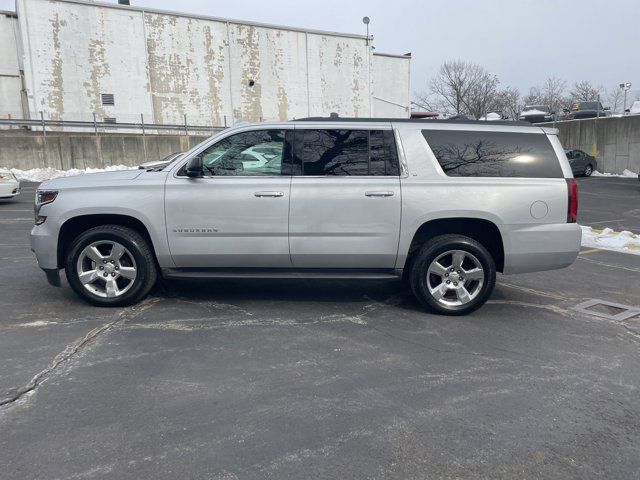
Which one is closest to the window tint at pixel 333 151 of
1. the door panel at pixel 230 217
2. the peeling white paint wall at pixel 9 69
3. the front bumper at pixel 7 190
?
the door panel at pixel 230 217

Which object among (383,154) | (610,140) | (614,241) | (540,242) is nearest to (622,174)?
(610,140)

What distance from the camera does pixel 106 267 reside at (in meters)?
5.14

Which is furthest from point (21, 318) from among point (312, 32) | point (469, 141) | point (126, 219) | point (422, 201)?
point (312, 32)

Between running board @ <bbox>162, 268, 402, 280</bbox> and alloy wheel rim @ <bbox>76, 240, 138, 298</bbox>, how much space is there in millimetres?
380

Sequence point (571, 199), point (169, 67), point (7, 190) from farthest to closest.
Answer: point (169, 67) → point (7, 190) → point (571, 199)

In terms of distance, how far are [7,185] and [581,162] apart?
25.3 metres

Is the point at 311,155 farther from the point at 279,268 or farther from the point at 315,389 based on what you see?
the point at 315,389

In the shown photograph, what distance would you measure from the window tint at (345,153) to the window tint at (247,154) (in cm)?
22

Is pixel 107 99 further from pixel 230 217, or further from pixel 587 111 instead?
pixel 587 111

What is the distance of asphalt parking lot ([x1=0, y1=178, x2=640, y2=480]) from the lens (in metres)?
2.72

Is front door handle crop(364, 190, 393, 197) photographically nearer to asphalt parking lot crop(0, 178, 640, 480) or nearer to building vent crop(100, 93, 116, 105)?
asphalt parking lot crop(0, 178, 640, 480)

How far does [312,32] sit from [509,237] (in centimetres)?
3206

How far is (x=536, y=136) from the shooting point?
5160mm

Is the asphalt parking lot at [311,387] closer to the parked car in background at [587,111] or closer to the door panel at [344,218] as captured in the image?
the door panel at [344,218]
